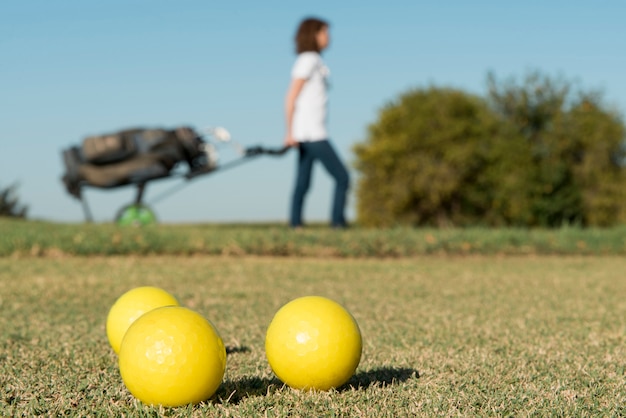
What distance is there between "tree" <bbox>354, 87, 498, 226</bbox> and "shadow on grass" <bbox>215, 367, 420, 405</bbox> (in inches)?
635

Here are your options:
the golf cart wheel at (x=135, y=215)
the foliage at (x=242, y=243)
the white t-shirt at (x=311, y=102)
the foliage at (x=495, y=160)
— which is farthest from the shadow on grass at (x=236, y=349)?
the foliage at (x=495, y=160)

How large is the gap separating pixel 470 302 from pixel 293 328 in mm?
3281

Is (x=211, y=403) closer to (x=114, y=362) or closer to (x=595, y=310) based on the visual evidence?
(x=114, y=362)

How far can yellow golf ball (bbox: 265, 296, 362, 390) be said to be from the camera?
2.54m

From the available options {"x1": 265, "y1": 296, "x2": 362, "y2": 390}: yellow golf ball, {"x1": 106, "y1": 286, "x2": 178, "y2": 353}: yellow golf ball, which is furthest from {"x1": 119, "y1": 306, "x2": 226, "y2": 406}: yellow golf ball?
{"x1": 106, "y1": 286, "x2": 178, "y2": 353}: yellow golf ball

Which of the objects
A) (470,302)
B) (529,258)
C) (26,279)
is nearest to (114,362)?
(470,302)

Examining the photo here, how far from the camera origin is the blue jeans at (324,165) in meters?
9.12

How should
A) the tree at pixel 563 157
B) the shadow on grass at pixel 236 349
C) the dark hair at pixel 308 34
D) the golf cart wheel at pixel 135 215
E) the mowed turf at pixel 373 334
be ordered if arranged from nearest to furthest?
the mowed turf at pixel 373 334, the shadow on grass at pixel 236 349, the dark hair at pixel 308 34, the golf cart wheel at pixel 135 215, the tree at pixel 563 157

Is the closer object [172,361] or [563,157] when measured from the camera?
[172,361]

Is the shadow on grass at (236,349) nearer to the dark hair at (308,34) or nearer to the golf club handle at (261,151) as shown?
the dark hair at (308,34)

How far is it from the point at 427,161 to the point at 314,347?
16929 mm

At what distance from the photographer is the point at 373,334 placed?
4062mm

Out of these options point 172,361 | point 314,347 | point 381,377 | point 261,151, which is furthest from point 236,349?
point 261,151

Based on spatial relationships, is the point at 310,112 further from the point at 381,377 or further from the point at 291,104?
the point at 381,377
